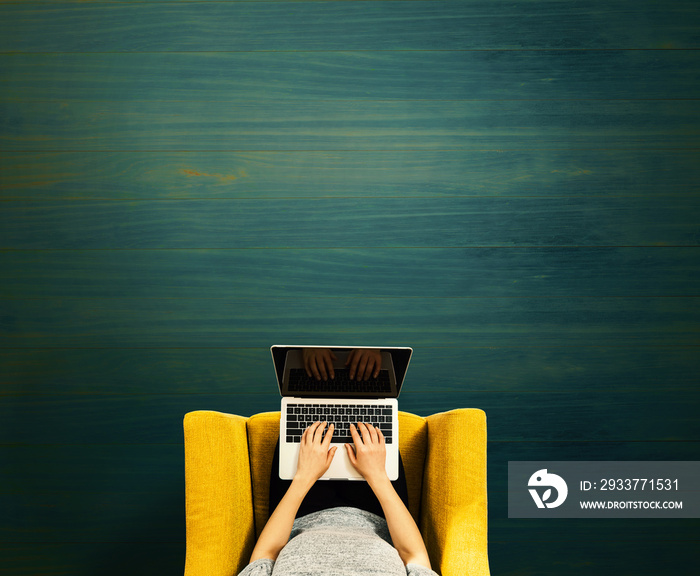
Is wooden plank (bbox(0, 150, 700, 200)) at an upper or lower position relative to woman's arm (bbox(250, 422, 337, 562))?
upper

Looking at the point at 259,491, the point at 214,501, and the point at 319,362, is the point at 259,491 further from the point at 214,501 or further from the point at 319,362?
the point at 319,362

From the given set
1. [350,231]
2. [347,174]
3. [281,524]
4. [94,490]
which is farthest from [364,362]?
[94,490]

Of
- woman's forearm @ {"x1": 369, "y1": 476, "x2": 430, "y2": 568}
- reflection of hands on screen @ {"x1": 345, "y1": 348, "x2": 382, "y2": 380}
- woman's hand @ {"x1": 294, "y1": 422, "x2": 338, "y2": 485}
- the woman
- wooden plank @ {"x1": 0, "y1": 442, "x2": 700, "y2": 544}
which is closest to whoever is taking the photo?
the woman

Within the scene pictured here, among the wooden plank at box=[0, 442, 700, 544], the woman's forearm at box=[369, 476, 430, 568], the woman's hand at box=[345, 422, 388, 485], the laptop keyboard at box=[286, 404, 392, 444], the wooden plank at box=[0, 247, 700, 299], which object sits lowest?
the wooden plank at box=[0, 442, 700, 544]

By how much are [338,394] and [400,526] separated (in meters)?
0.38

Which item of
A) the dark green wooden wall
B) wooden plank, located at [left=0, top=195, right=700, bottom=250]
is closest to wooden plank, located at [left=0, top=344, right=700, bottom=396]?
the dark green wooden wall

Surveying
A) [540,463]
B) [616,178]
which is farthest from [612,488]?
[616,178]

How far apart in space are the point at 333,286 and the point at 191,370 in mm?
599

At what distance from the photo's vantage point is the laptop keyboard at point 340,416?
1466 millimetres

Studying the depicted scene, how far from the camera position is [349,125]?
1.92m

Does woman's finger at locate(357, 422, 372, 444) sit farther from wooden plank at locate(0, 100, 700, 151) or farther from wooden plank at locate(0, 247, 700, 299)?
wooden plank at locate(0, 100, 700, 151)

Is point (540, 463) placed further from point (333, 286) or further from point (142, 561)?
point (142, 561)

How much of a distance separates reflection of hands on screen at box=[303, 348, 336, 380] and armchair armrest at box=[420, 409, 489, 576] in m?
0.34

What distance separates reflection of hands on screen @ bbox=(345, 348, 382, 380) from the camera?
148 cm
